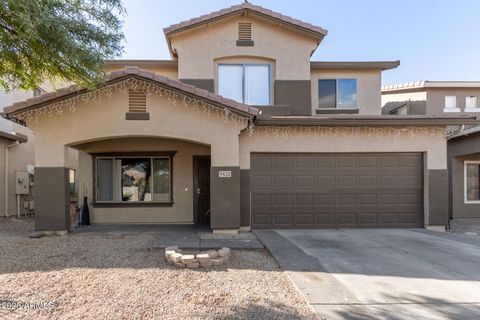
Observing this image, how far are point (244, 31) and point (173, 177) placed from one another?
6.19 meters

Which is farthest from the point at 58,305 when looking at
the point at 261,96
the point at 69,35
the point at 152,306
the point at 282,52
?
the point at 282,52

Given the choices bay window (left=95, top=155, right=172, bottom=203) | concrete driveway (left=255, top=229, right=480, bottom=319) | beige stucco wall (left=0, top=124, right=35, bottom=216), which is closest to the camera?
concrete driveway (left=255, top=229, right=480, bottom=319)

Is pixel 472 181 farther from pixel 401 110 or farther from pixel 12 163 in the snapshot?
pixel 12 163

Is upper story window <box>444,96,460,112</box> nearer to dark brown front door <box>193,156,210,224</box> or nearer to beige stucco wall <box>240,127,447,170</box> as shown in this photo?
beige stucco wall <box>240,127,447,170</box>

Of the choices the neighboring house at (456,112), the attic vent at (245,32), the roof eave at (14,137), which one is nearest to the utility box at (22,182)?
the roof eave at (14,137)

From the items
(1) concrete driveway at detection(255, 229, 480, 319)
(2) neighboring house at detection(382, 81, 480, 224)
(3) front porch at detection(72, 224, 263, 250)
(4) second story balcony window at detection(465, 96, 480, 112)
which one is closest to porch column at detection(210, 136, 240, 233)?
(3) front porch at detection(72, 224, 263, 250)

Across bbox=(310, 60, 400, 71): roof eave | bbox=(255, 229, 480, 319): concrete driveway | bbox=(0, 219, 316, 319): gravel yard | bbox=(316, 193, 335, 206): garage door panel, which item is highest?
bbox=(310, 60, 400, 71): roof eave

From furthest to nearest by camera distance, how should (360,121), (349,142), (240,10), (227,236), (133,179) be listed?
1. (240,10)
2. (133,179)
3. (349,142)
4. (360,121)
5. (227,236)

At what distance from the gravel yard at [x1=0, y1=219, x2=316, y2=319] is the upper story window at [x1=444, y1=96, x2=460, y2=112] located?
16.3 m

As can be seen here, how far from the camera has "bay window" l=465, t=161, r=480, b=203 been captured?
1452 centimetres

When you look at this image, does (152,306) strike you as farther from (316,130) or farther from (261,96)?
(261,96)

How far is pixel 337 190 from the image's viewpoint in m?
10.7

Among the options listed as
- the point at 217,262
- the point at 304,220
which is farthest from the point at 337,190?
the point at 217,262

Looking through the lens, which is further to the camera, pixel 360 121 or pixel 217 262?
pixel 360 121
